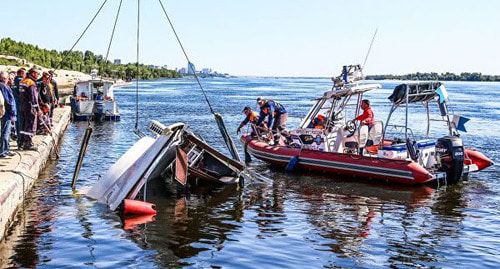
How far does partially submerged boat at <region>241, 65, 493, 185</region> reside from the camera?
1736 cm

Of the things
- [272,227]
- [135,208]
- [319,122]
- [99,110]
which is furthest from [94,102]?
[272,227]

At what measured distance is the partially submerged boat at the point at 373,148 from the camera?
57.0 feet

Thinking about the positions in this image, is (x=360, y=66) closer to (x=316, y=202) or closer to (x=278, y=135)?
(x=278, y=135)

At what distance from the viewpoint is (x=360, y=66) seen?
20625 millimetres

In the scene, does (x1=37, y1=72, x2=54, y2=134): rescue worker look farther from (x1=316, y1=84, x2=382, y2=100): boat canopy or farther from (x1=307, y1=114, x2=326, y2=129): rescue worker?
(x1=316, y1=84, x2=382, y2=100): boat canopy

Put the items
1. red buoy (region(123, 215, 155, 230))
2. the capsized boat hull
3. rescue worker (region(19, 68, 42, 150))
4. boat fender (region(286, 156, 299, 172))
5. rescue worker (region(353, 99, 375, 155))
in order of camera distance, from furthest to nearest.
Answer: boat fender (region(286, 156, 299, 172)), rescue worker (region(353, 99, 375, 155)), the capsized boat hull, rescue worker (region(19, 68, 42, 150)), red buoy (region(123, 215, 155, 230))

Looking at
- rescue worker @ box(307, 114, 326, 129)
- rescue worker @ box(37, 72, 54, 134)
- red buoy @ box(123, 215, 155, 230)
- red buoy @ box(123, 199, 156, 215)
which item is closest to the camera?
red buoy @ box(123, 215, 155, 230)

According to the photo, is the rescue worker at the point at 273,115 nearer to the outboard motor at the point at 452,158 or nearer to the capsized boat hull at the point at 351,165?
the capsized boat hull at the point at 351,165

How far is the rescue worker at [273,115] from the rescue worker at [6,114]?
9.15 m

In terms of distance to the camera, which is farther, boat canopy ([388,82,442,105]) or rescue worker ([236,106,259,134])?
rescue worker ([236,106,259,134])

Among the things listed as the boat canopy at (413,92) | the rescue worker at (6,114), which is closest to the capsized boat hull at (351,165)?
the boat canopy at (413,92)

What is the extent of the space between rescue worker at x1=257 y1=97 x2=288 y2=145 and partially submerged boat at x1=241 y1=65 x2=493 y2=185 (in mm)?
554

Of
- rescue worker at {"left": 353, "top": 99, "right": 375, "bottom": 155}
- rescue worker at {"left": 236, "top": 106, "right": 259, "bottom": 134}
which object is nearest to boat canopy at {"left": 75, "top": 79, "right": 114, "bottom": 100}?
rescue worker at {"left": 236, "top": 106, "right": 259, "bottom": 134}

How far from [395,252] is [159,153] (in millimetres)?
5768
